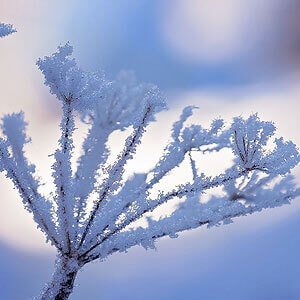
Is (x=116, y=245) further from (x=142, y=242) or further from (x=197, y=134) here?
(x=197, y=134)

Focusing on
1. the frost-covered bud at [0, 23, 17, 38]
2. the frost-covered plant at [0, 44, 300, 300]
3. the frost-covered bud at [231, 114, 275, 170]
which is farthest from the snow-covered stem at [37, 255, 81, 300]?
the frost-covered bud at [0, 23, 17, 38]

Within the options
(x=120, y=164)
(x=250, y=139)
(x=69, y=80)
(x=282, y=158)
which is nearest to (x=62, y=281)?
(x=120, y=164)

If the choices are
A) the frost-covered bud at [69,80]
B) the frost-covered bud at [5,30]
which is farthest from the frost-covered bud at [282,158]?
the frost-covered bud at [5,30]

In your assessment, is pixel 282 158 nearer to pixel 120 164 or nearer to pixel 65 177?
pixel 120 164

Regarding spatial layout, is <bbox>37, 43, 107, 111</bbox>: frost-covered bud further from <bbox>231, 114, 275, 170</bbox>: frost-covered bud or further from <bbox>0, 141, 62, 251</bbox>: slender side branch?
<bbox>231, 114, 275, 170</bbox>: frost-covered bud

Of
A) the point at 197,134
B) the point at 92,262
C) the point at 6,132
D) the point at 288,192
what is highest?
the point at 197,134

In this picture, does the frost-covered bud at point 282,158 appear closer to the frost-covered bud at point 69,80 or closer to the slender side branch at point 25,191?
the frost-covered bud at point 69,80

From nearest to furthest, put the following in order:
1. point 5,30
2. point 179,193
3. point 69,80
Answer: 1. point 5,30
2. point 69,80
3. point 179,193

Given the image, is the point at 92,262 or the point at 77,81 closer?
the point at 77,81

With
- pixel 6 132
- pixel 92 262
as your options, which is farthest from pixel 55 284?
pixel 6 132
